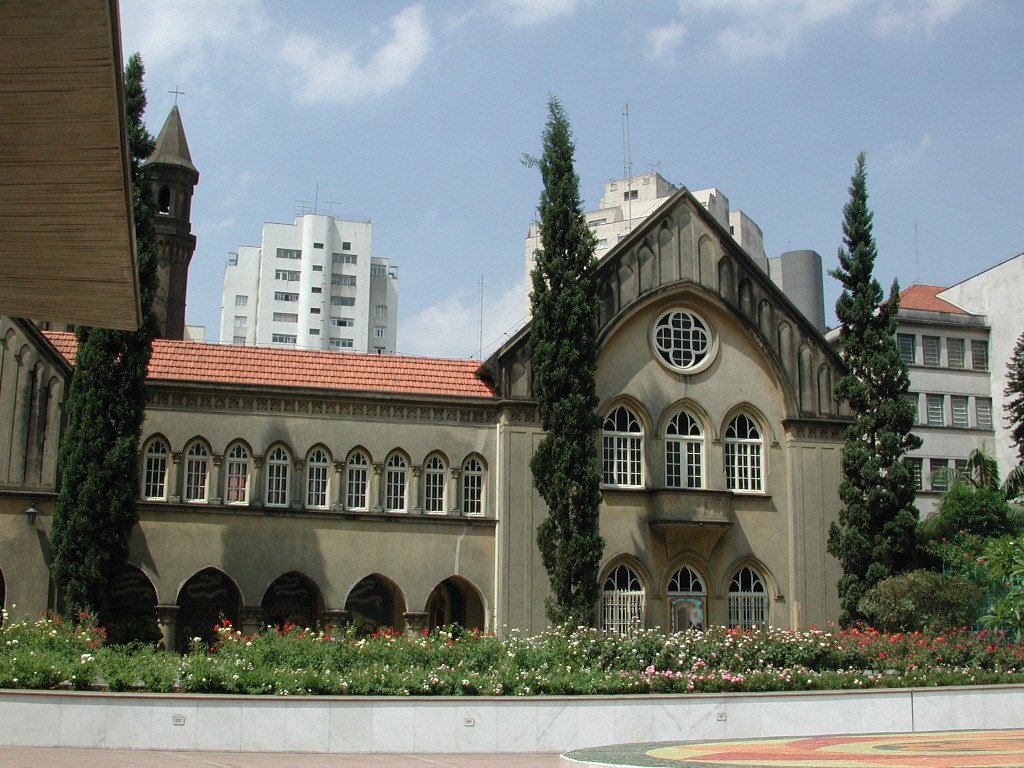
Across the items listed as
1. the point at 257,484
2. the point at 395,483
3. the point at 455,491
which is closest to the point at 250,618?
the point at 257,484

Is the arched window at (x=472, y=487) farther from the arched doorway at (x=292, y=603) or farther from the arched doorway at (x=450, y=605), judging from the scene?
the arched doorway at (x=292, y=603)

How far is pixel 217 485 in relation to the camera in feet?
110

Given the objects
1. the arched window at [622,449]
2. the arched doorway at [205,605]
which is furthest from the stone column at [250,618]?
the arched window at [622,449]

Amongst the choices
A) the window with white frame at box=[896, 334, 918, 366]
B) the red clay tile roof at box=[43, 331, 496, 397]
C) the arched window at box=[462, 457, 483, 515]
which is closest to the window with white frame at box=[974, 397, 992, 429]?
the window with white frame at box=[896, 334, 918, 366]

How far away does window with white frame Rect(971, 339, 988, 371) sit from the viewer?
180 ft

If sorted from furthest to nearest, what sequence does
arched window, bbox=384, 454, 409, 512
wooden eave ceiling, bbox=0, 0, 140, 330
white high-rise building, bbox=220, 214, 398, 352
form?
white high-rise building, bbox=220, 214, 398, 352 < arched window, bbox=384, 454, 409, 512 < wooden eave ceiling, bbox=0, 0, 140, 330

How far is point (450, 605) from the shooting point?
1439 inches

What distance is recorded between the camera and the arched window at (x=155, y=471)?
33219 millimetres

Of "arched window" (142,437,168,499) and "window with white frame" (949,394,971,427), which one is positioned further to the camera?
"window with white frame" (949,394,971,427)

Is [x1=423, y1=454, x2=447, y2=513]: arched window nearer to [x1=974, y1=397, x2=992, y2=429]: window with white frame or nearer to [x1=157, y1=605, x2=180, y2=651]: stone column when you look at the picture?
[x1=157, y1=605, x2=180, y2=651]: stone column

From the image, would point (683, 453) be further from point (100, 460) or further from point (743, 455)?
point (100, 460)

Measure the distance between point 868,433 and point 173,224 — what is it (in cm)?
2765

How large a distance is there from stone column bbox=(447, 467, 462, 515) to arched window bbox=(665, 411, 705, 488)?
20.8ft

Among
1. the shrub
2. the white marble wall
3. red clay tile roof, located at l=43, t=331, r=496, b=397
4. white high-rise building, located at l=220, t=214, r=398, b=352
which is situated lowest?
the white marble wall
